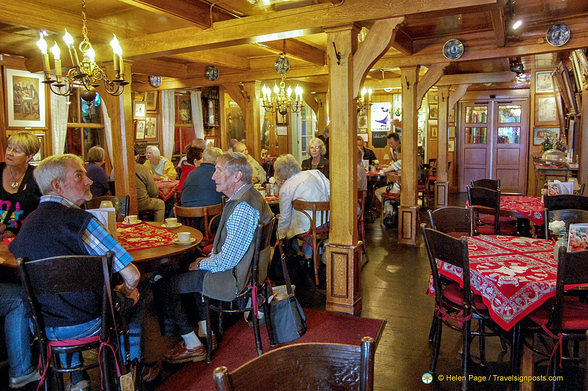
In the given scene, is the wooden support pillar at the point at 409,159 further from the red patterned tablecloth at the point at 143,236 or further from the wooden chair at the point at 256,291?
the red patterned tablecloth at the point at 143,236

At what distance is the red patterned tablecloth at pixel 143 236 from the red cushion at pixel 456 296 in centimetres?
187

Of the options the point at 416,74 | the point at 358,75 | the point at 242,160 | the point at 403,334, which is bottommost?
the point at 403,334

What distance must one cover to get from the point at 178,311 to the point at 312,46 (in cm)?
530

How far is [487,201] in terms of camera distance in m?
4.80

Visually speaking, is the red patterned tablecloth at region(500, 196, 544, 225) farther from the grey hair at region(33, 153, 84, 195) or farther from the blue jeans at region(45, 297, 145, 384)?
the grey hair at region(33, 153, 84, 195)

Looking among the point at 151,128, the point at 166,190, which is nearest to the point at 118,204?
the point at 166,190

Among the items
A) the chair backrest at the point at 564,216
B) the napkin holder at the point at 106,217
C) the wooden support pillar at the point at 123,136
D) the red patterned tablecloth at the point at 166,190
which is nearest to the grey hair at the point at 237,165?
the napkin holder at the point at 106,217

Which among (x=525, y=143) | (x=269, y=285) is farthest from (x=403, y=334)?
(x=525, y=143)

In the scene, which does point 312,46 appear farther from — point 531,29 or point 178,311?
point 178,311

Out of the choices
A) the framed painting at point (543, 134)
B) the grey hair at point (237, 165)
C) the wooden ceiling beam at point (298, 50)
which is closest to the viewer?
the grey hair at point (237, 165)

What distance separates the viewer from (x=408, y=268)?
5.40 meters

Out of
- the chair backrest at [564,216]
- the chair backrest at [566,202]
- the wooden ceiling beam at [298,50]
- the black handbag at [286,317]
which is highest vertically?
the wooden ceiling beam at [298,50]

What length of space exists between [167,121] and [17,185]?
7291 mm

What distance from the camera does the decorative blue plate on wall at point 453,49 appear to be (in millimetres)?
5980
